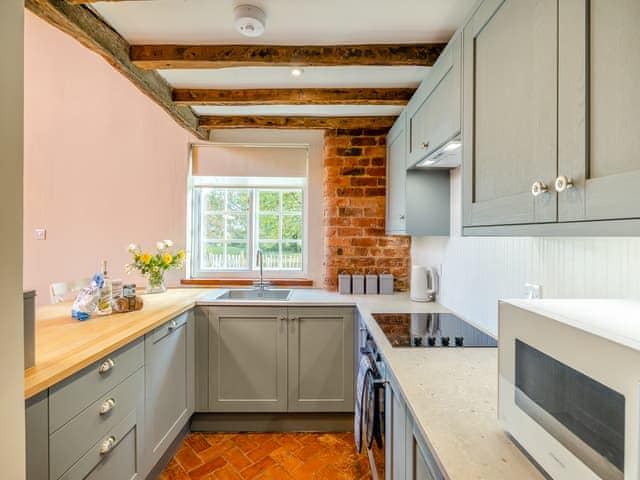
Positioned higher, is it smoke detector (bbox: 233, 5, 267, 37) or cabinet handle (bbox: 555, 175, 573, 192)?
smoke detector (bbox: 233, 5, 267, 37)

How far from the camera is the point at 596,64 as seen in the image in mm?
647

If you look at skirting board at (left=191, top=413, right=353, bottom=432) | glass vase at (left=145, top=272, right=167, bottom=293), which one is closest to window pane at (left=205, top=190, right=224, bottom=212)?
glass vase at (left=145, top=272, right=167, bottom=293)

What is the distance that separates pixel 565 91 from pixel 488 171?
14.4 inches

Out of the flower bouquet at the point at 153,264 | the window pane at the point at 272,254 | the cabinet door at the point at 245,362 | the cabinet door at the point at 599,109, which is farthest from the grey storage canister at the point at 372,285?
the cabinet door at the point at 599,109

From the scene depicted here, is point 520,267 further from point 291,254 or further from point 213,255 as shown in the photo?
point 213,255

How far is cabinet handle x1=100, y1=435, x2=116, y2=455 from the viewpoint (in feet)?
4.59

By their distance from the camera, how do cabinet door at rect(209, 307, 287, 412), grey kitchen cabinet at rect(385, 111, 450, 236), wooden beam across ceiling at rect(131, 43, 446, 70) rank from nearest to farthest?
wooden beam across ceiling at rect(131, 43, 446, 70) → grey kitchen cabinet at rect(385, 111, 450, 236) → cabinet door at rect(209, 307, 287, 412)

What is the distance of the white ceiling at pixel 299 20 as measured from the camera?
137cm

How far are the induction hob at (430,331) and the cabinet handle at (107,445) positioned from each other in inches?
51.9

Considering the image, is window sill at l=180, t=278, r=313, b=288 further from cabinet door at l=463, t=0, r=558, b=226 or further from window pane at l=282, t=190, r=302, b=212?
cabinet door at l=463, t=0, r=558, b=226

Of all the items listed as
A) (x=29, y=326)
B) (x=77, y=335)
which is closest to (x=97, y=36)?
(x=29, y=326)

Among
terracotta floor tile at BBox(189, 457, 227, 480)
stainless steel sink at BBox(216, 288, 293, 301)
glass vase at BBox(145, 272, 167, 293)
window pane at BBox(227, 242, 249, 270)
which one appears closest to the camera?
terracotta floor tile at BBox(189, 457, 227, 480)

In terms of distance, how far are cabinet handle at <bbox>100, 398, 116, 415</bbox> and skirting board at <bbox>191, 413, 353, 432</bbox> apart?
42.8 inches

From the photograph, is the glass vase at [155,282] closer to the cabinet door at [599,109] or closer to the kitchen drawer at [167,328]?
the kitchen drawer at [167,328]
